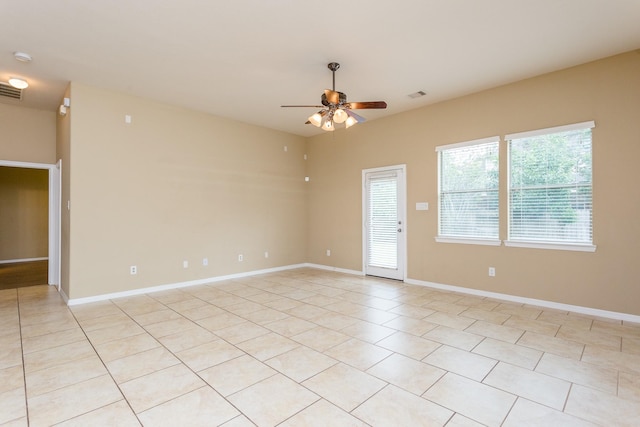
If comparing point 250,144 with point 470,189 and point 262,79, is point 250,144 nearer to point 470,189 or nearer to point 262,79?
point 262,79

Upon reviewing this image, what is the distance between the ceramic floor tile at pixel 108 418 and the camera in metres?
1.87

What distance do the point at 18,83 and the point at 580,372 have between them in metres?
7.09

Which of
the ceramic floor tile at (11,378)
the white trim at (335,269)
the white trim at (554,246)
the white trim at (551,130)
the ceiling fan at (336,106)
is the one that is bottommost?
the ceramic floor tile at (11,378)

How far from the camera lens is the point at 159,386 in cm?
227

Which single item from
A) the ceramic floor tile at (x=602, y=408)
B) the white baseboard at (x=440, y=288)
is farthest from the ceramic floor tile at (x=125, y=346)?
the ceramic floor tile at (x=602, y=408)

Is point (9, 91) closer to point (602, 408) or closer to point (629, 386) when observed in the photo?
point (602, 408)

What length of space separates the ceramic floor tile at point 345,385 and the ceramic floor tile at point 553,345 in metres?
1.70

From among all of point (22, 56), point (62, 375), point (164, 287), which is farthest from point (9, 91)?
point (62, 375)

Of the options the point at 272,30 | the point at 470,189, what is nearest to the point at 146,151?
the point at 272,30

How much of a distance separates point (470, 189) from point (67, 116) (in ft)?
20.2

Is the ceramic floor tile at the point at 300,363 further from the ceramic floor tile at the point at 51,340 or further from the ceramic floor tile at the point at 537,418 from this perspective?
the ceramic floor tile at the point at 51,340

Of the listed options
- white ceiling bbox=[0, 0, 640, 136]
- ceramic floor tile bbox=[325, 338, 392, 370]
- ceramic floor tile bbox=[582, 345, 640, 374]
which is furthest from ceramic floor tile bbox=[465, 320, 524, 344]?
white ceiling bbox=[0, 0, 640, 136]

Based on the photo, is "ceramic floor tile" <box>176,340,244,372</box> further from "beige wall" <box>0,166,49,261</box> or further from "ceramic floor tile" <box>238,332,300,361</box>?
"beige wall" <box>0,166,49,261</box>

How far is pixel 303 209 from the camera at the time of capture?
24.0ft
